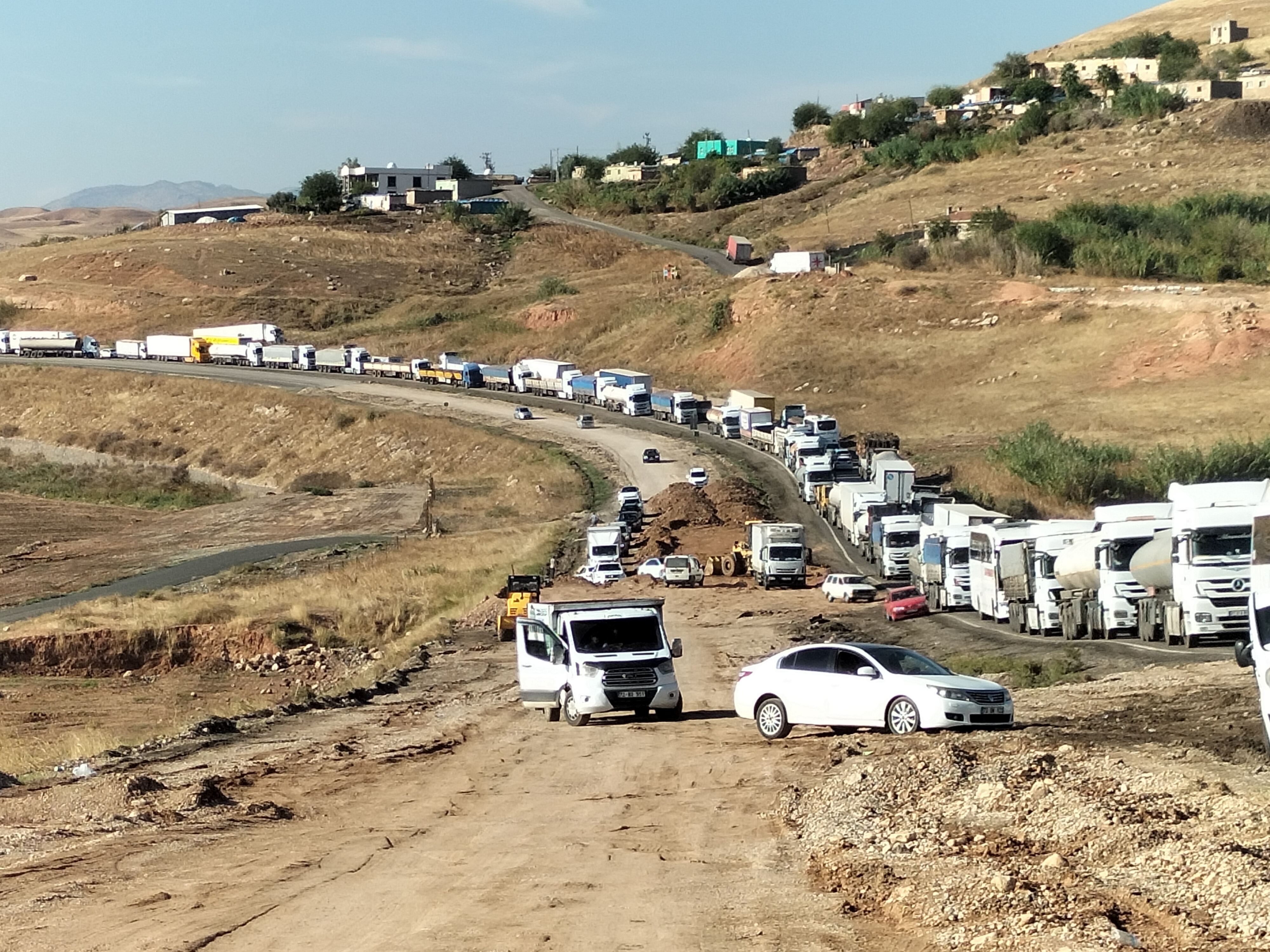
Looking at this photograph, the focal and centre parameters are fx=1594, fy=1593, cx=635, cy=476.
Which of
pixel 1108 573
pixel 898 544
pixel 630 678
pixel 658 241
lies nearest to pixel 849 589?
pixel 898 544

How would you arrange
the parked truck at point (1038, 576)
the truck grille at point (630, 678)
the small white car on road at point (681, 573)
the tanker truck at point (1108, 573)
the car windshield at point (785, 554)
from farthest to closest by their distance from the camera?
the small white car on road at point (681, 573) → the car windshield at point (785, 554) → the parked truck at point (1038, 576) → the tanker truck at point (1108, 573) → the truck grille at point (630, 678)

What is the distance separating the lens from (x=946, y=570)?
48188 millimetres

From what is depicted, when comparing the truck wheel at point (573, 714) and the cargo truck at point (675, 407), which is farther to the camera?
the cargo truck at point (675, 407)

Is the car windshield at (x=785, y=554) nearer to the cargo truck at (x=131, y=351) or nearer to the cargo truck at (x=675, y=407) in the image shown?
the cargo truck at (x=675, y=407)

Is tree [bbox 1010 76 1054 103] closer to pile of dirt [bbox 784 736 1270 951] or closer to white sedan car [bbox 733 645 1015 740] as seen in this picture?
white sedan car [bbox 733 645 1015 740]

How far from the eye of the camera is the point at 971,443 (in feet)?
285

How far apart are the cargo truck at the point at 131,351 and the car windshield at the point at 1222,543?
12148 cm

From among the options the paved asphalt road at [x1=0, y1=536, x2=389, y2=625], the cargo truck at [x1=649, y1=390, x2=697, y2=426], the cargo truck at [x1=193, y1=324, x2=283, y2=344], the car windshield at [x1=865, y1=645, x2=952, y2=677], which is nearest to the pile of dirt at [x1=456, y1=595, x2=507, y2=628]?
the paved asphalt road at [x1=0, y1=536, x2=389, y2=625]

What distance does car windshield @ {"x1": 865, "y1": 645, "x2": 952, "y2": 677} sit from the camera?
77.7 feet

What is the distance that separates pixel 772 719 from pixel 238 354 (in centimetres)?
11861

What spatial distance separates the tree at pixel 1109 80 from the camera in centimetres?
18612

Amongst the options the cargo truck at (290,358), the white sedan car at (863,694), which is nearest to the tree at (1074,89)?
the cargo truck at (290,358)

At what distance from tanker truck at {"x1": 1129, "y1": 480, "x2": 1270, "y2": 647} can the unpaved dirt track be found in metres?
12.0

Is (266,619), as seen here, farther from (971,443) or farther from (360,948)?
(971,443)
